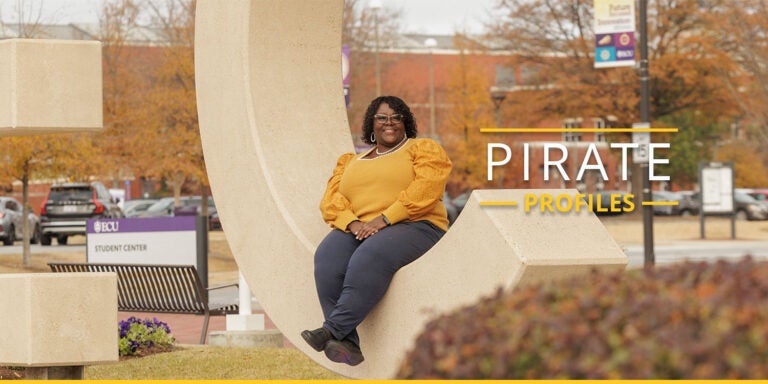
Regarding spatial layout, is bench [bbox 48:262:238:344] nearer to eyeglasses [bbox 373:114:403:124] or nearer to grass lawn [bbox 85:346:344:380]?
grass lawn [bbox 85:346:344:380]

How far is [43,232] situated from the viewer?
34250mm

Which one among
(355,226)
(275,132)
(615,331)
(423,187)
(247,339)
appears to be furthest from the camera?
(247,339)

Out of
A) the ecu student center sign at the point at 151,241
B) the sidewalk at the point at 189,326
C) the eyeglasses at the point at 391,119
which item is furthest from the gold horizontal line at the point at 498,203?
the ecu student center sign at the point at 151,241

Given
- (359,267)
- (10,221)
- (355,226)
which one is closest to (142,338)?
(355,226)

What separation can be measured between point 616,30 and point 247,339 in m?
12.3

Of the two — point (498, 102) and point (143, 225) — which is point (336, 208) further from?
point (498, 102)

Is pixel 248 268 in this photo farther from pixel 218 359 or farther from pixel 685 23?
pixel 685 23

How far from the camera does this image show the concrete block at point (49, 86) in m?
7.38

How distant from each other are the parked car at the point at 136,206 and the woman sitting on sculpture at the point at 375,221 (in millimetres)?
39254

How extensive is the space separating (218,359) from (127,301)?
309 cm

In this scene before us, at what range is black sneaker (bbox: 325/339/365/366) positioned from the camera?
252 inches

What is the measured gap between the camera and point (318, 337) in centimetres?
632

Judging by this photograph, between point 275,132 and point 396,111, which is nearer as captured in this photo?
point 396,111

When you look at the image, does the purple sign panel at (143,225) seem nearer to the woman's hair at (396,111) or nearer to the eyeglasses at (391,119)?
the woman's hair at (396,111)
